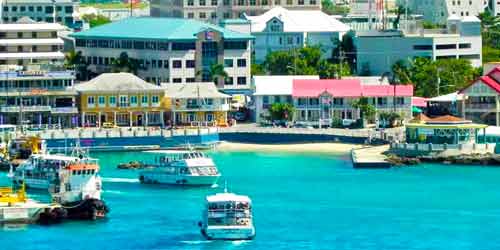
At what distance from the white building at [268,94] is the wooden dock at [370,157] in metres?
10.1

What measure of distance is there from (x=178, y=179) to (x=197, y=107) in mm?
21157

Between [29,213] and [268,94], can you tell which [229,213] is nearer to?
[29,213]

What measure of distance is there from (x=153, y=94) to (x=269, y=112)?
19.7 feet

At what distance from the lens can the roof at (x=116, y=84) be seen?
344ft

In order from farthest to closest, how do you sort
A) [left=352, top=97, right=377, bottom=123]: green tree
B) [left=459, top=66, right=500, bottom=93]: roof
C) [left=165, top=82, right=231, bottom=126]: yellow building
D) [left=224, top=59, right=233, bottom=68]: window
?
[left=224, top=59, right=233, bottom=68]: window → [left=165, top=82, right=231, bottom=126]: yellow building → [left=352, top=97, right=377, bottom=123]: green tree → [left=459, top=66, right=500, bottom=93]: roof

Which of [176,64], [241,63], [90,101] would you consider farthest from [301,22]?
[90,101]

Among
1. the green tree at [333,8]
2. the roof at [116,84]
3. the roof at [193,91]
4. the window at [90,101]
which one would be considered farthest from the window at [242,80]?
the green tree at [333,8]

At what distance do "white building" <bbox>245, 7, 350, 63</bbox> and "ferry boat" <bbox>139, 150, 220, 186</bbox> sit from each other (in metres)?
42.6

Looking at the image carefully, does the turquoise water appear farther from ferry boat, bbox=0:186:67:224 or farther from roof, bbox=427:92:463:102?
roof, bbox=427:92:463:102

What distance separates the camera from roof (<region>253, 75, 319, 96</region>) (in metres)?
108

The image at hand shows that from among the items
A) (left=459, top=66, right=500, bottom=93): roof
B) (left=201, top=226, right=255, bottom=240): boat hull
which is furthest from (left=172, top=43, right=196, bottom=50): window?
(left=201, top=226, right=255, bottom=240): boat hull

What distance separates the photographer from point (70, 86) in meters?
106

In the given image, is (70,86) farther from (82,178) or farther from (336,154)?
(82,178)

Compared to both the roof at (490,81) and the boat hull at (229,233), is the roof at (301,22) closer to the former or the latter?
the roof at (490,81)
